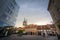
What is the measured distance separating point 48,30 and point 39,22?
0.31 m

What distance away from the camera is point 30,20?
2.34m

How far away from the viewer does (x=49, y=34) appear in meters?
2.04

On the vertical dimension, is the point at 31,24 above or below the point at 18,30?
above

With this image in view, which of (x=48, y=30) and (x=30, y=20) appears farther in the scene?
(x=30, y=20)

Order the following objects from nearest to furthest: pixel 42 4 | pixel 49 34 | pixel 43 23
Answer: pixel 49 34 → pixel 43 23 → pixel 42 4

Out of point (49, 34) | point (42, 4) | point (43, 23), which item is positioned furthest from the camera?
point (42, 4)

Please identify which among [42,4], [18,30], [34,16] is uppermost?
[42,4]

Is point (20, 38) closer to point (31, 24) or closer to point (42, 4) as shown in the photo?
point (31, 24)

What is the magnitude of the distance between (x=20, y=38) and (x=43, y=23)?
683mm

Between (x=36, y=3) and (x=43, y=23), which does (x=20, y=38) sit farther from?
(x=36, y=3)

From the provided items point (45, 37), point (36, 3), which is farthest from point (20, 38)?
point (36, 3)

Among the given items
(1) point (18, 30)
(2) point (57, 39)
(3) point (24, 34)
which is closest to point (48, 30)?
(2) point (57, 39)

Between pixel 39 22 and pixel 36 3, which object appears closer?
pixel 39 22

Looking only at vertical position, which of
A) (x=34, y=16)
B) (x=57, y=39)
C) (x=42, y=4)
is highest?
(x=42, y=4)
